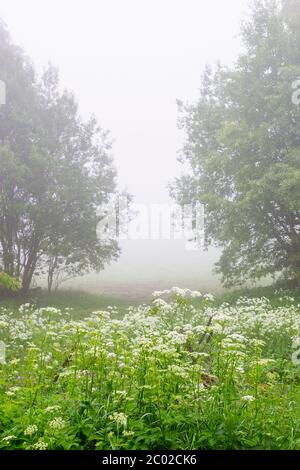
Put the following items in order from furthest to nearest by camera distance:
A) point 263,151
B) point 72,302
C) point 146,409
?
point 72,302
point 263,151
point 146,409

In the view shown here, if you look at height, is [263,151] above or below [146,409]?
above

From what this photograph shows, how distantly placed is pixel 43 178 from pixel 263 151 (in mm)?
12349

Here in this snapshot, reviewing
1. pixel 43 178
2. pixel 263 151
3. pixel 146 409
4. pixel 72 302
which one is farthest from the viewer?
pixel 43 178

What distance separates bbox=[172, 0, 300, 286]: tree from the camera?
65.0ft

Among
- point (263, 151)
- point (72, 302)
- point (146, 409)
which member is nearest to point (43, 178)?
point (72, 302)

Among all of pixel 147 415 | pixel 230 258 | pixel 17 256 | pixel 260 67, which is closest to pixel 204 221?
pixel 230 258

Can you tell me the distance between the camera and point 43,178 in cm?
2495

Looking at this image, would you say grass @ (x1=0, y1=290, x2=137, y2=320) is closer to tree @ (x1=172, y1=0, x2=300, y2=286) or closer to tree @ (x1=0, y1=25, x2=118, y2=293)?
tree @ (x1=0, y1=25, x2=118, y2=293)

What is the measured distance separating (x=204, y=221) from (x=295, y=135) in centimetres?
814

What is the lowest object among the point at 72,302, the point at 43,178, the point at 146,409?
the point at 146,409

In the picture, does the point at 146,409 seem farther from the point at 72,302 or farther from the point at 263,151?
the point at 72,302

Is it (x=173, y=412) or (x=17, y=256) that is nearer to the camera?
(x=173, y=412)

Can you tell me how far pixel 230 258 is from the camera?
24562mm
